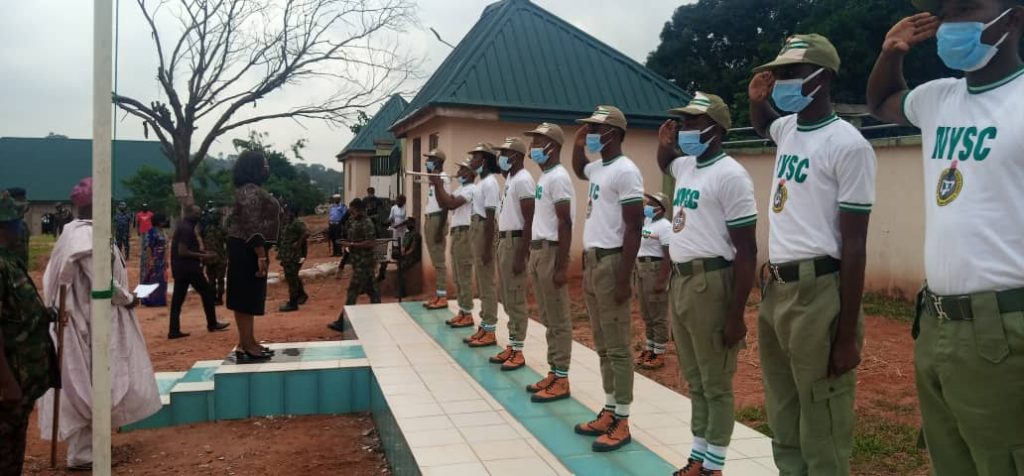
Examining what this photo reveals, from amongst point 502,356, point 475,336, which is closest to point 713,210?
point 502,356

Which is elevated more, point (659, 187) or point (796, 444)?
point (659, 187)

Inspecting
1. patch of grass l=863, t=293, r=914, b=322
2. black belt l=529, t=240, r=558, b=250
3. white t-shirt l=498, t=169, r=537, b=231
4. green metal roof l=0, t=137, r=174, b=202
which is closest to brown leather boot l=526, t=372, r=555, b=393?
black belt l=529, t=240, r=558, b=250

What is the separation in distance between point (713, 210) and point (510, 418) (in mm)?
2322

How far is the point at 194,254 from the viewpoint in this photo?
30.7 feet

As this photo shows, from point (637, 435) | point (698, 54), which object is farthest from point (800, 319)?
point (698, 54)

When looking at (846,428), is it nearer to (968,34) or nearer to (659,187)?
(968,34)

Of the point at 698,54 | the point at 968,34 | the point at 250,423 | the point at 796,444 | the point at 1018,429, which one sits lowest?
the point at 250,423

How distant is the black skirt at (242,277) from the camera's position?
6.06m

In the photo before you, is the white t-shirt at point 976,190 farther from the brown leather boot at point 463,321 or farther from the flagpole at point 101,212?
the brown leather boot at point 463,321

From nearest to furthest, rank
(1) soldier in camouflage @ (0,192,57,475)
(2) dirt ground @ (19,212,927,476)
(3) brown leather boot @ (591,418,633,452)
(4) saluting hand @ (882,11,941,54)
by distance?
(4) saluting hand @ (882,11,941,54) → (1) soldier in camouflage @ (0,192,57,475) → (3) brown leather boot @ (591,418,633,452) → (2) dirt ground @ (19,212,927,476)

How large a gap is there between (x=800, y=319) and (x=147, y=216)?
1734cm

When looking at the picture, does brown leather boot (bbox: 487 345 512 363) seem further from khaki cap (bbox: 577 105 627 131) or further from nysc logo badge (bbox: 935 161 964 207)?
nysc logo badge (bbox: 935 161 964 207)

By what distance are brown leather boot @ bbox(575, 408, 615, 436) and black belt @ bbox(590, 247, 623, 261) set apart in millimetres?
1002

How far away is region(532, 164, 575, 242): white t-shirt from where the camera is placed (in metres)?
5.35
